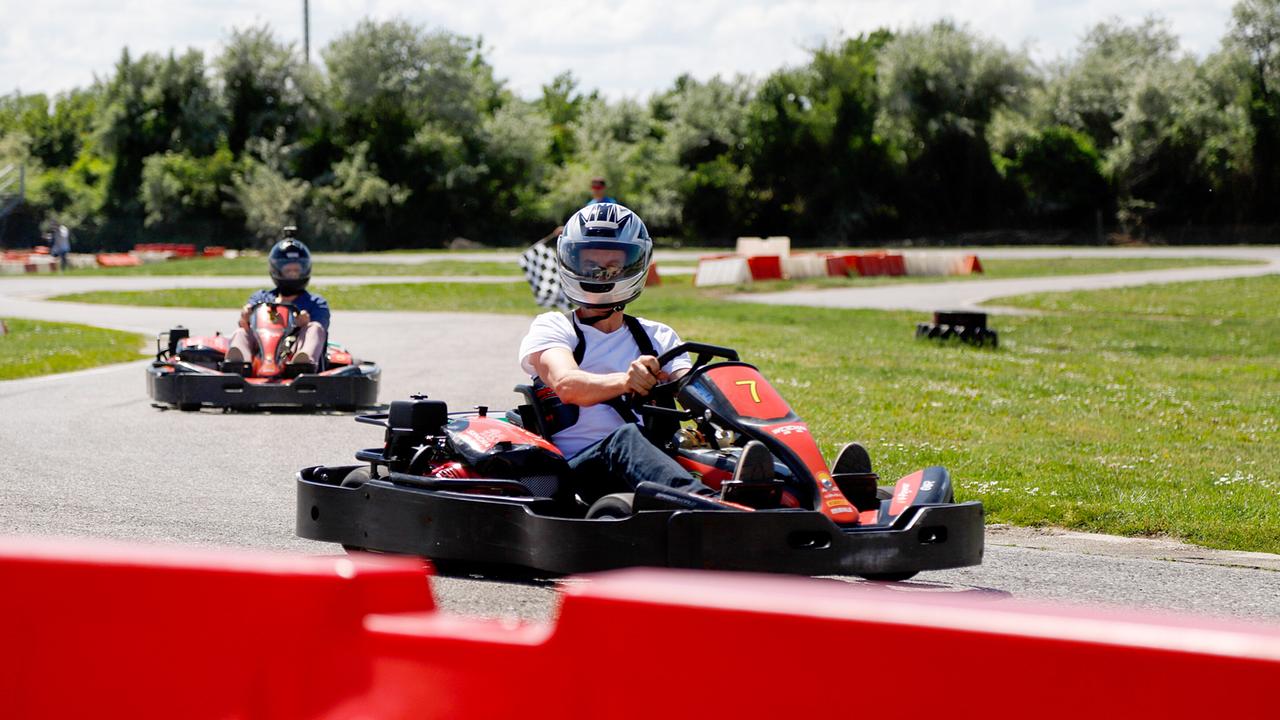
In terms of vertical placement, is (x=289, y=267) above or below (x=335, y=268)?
above

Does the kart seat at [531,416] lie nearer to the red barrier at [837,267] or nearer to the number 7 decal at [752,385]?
the number 7 decal at [752,385]

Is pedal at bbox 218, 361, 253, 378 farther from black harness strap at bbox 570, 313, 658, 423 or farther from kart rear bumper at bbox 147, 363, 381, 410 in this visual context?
black harness strap at bbox 570, 313, 658, 423

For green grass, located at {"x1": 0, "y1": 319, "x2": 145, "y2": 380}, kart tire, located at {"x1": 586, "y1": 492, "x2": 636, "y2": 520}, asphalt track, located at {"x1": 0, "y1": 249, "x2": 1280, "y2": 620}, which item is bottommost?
asphalt track, located at {"x1": 0, "y1": 249, "x2": 1280, "y2": 620}

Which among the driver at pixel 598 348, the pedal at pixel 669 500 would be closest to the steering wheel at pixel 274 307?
the driver at pixel 598 348

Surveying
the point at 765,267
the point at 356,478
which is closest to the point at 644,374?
the point at 356,478

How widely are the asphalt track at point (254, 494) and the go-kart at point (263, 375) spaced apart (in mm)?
137

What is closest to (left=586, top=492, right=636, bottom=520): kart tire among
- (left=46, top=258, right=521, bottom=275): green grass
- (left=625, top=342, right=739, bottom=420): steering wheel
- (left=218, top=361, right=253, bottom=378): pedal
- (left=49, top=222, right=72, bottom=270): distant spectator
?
(left=625, top=342, right=739, bottom=420): steering wheel

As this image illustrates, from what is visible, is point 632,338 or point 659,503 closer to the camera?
point 659,503

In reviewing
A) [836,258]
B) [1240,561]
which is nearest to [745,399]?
[1240,561]

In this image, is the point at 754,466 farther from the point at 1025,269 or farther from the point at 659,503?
the point at 1025,269

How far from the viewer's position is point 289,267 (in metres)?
10.5

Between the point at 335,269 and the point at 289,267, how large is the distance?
2607 cm

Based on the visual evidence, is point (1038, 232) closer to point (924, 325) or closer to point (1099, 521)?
point (924, 325)

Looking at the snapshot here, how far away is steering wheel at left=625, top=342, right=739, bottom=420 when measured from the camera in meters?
5.04
